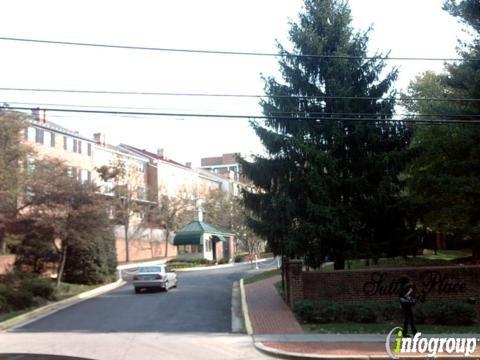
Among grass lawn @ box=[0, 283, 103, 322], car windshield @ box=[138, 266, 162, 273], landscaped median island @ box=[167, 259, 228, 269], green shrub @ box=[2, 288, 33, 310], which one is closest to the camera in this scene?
grass lawn @ box=[0, 283, 103, 322]

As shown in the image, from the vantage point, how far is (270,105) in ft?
73.5

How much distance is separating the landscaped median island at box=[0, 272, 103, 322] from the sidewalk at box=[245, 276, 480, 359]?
904cm

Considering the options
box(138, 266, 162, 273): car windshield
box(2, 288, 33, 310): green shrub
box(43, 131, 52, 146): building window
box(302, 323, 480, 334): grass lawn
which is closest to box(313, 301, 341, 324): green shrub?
box(302, 323, 480, 334): grass lawn

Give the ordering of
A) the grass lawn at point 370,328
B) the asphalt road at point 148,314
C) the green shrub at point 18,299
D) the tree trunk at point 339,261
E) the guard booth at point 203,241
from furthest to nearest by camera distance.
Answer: the guard booth at point 203,241 → the green shrub at point 18,299 → the tree trunk at point 339,261 → the asphalt road at point 148,314 → the grass lawn at point 370,328

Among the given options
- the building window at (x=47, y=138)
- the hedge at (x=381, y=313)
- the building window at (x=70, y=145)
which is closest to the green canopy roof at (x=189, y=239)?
Result: the building window at (x=70, y=145)

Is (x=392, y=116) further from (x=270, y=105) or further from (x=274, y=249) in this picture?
(x=274, y=249)

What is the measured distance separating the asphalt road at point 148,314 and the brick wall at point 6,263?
590 cm

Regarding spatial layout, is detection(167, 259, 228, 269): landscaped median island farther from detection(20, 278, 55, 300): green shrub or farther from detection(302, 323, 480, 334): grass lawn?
detection(302, 323, 480, 334): grass lawn

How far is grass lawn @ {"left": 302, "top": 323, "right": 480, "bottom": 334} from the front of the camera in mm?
16652

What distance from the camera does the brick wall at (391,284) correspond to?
760 inches

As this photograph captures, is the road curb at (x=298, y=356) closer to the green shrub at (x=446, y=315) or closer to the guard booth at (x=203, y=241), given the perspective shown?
the green shrub at (x=446, y=315)

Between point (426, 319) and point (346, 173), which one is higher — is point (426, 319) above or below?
below

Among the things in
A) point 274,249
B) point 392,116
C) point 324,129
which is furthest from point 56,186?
point 392,116

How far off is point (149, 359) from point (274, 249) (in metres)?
10.4
